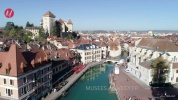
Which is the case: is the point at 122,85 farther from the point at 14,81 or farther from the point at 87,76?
the point at 14,81

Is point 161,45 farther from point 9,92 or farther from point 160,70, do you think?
point 9,92

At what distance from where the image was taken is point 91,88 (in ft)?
139

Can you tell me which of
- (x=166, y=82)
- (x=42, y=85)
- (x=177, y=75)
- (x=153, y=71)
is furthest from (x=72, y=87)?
(x=177, y=75)

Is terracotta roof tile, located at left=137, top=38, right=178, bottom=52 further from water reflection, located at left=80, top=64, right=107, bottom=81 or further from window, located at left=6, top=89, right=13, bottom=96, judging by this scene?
window, located at left=6, top=89, right=13, bottom=96

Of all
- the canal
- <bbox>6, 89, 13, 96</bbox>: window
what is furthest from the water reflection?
<bbox>6, 89, 13, 96</bbox>: window

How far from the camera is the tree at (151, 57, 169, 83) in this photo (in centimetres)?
4019

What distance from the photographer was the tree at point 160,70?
132 feet

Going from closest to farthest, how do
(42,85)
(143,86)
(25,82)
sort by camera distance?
(25,82)
(42,85)
(143,86)

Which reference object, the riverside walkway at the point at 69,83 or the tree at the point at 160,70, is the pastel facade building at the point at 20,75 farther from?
the tree at the point at 160,70

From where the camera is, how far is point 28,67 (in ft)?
94.1

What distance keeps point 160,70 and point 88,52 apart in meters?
30.9

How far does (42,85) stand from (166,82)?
2694cm

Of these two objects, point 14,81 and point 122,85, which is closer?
point 14,81

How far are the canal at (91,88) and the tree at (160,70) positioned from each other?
10.6m
